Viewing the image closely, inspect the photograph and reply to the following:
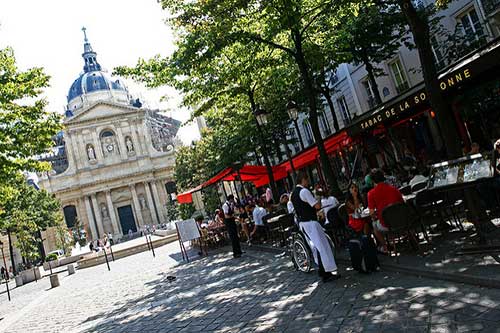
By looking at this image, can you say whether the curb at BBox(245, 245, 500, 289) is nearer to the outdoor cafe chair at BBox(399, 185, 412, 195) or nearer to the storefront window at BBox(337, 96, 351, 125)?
the outdoor cafe chair at BBox(399, 185, 412, 195)

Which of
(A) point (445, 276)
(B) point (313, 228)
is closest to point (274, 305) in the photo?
(B) point (313, 228)

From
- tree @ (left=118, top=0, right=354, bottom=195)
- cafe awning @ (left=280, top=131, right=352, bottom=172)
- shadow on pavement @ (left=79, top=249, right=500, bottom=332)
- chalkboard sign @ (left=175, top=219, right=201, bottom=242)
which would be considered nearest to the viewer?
shadow on pavement @ (left=79, top=249, right=500, bottom=332)

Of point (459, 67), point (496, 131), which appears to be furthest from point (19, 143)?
point (496, 131)

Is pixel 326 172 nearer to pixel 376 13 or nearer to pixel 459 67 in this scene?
pixel 459 67

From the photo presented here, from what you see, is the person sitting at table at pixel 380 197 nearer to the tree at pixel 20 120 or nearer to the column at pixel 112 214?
the tree at pixel 20 120

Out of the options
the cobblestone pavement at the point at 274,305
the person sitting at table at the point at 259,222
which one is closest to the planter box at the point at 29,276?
the cobblestone pavement at the point at 274,305

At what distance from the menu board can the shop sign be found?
2.67 meters

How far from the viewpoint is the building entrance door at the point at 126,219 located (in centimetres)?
6525

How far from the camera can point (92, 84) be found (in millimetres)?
77312

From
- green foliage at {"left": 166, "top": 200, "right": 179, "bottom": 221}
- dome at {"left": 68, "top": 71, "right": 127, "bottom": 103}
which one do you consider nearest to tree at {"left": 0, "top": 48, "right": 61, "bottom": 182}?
green foliage at {"left": 166, "top": 200, "right": 179, "bottom": 221}

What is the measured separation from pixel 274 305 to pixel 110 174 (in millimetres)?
62217

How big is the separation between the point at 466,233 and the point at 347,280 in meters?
2.24

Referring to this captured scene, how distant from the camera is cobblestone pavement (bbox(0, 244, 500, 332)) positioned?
171 inches

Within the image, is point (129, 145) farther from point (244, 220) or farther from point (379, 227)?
point (379, 227)
